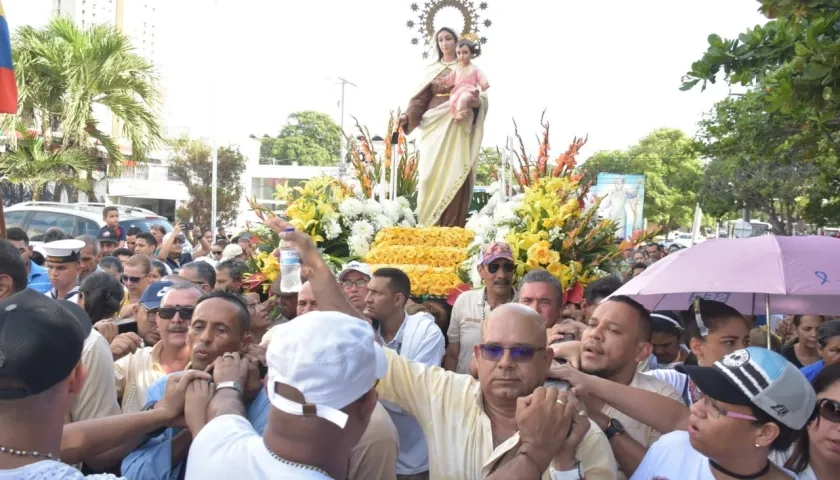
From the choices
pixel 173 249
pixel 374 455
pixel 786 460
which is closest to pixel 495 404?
pixel 374 455

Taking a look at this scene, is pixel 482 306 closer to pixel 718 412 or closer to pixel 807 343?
pixel 807 343

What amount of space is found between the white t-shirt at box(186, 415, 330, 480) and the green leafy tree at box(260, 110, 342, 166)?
76021 millimetres

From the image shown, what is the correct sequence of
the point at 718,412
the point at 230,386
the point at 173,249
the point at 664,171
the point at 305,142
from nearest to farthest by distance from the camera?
the point at 230,386
the point at 718,412
the point at 173,249
the point at 664,171
the point at 305,142

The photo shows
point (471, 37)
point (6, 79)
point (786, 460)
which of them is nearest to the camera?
point (786, 460)

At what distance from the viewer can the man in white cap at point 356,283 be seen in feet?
17.5

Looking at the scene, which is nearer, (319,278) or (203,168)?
(319,278)

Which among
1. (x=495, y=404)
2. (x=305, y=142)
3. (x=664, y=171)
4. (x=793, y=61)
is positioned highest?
(x=305, y=142)

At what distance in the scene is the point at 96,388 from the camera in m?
3.40

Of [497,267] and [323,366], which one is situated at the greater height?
[323,366]

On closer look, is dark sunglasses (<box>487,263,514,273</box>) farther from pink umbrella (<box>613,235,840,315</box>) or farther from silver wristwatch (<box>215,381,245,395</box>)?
silver wristwatch (<box>215,381,245,395</box>)

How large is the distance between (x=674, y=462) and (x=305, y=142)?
81.4m

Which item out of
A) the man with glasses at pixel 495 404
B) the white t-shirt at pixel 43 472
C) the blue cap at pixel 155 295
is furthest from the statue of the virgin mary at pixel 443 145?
the white t-shirt at pixel 43 472

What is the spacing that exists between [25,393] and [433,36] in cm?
908

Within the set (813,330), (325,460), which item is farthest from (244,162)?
(325,460)
